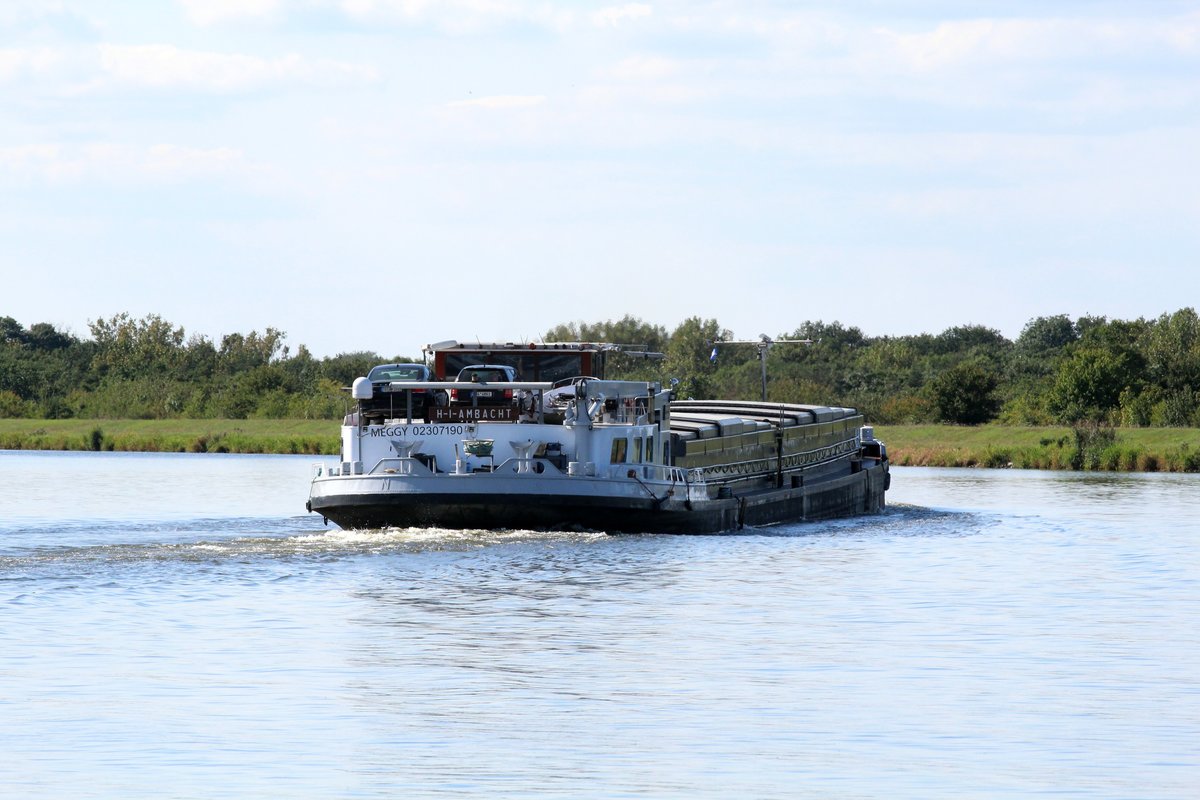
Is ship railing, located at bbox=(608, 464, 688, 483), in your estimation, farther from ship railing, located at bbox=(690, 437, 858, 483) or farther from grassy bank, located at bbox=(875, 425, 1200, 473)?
grassy bank, located at bbox=(875, 425, 1200, 473)

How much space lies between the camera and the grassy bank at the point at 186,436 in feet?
327

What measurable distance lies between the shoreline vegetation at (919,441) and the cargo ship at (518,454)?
44025 millimetres

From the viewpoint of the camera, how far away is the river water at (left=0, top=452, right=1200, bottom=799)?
15.8 meters

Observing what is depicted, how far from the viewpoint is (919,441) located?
95.5 m

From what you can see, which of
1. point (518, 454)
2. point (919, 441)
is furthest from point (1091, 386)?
point (518, 454)

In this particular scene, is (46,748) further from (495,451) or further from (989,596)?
(495,451)

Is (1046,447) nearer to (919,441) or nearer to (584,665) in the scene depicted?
(919,441)

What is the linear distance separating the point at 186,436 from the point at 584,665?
86.4 m

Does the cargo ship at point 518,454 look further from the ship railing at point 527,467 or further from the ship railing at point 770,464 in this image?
the ship railing at point 770,464

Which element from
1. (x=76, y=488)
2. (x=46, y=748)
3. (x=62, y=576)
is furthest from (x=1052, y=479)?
(x=46, y=748)

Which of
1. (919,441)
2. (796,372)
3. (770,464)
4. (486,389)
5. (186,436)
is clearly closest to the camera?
(486,389)

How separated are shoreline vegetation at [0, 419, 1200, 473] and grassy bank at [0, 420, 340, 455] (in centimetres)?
5

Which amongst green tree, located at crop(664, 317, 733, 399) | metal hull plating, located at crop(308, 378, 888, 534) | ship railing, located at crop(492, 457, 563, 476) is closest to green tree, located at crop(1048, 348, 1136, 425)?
Answer: green tree, located at crop(664, 317, 733, 399)

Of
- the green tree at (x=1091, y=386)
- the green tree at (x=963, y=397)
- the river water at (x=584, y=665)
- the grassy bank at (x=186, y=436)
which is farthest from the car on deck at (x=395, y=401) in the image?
the green tree at (x=1091, y=386)
